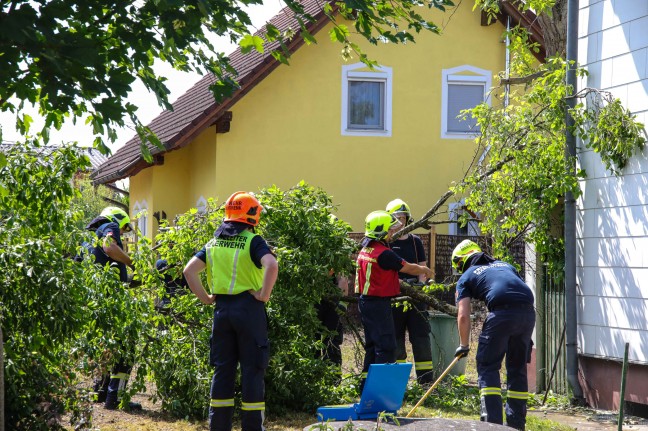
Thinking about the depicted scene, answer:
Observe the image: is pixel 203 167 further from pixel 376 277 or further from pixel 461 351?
pixel 461 351

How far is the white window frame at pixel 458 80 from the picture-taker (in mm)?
20484

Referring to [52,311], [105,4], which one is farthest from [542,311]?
[105,4]

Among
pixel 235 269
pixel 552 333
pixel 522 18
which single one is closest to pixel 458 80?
pixel 522 18

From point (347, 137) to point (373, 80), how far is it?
1331 millimetres

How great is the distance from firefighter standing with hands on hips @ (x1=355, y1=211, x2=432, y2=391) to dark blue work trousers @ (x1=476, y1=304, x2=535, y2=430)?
4.50ft

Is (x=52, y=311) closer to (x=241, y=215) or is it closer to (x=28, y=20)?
(x=241, y=215)

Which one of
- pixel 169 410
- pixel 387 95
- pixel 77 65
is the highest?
pixel 387 95

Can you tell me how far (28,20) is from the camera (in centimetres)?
425

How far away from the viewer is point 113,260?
9.94 meters

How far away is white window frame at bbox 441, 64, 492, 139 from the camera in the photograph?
67.2 feet

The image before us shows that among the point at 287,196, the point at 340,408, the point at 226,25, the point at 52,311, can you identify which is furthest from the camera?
the point at 287,196

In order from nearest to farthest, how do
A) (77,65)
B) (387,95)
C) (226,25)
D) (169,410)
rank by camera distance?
(77,65) < (226,25) < (169,410) < (387,95)

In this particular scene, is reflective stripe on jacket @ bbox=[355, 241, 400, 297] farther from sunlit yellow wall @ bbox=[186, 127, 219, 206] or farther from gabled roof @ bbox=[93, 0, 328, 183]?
sunlit yellow wall @ bbox=[186, 127, 219, 206]

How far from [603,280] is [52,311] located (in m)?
5.68
